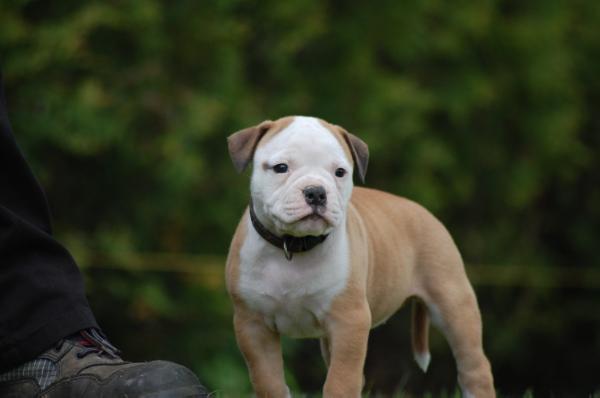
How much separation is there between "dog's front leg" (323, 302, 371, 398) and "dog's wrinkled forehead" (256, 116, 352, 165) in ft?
1.72

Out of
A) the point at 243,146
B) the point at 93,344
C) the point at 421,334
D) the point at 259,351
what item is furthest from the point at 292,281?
the point at 421,334

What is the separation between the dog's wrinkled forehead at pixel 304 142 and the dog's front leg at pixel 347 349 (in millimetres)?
523

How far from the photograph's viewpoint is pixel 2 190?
3.63m

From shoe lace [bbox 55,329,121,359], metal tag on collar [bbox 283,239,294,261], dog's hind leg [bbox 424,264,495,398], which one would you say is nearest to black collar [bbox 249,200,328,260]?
metal tag on collar [bbox 283,239,294,261]

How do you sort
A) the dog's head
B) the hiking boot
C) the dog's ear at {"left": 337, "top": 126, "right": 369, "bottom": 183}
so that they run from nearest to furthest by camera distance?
the hiking boot → the dog's head → the dog's ear at {"left": 337, "top": 126, "right": 369, "bottom": 183}

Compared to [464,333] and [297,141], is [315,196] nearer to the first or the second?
[297,141]

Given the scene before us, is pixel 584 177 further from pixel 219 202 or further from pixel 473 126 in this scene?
pixel 219 202

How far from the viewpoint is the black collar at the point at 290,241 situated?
11.5 feet

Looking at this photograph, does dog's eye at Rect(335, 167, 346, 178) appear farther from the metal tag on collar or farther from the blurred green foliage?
the blurred green foliage

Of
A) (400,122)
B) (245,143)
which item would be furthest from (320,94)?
(245,143)

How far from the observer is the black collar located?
11.5ft

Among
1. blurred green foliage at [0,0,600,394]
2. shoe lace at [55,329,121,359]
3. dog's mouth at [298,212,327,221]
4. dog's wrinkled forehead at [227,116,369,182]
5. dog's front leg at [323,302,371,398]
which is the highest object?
dog's wrinkled forehead at [227,116,369,182]

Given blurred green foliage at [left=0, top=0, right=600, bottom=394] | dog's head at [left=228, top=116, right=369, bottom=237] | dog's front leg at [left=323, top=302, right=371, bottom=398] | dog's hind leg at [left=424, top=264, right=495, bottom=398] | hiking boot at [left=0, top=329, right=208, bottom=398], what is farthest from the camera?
blurred green foliage at [left=0, top=0, right=600, bottom=394]

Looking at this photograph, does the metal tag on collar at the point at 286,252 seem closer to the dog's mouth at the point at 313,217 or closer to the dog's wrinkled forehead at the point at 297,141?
the dog's mouth at the point at 313,217
